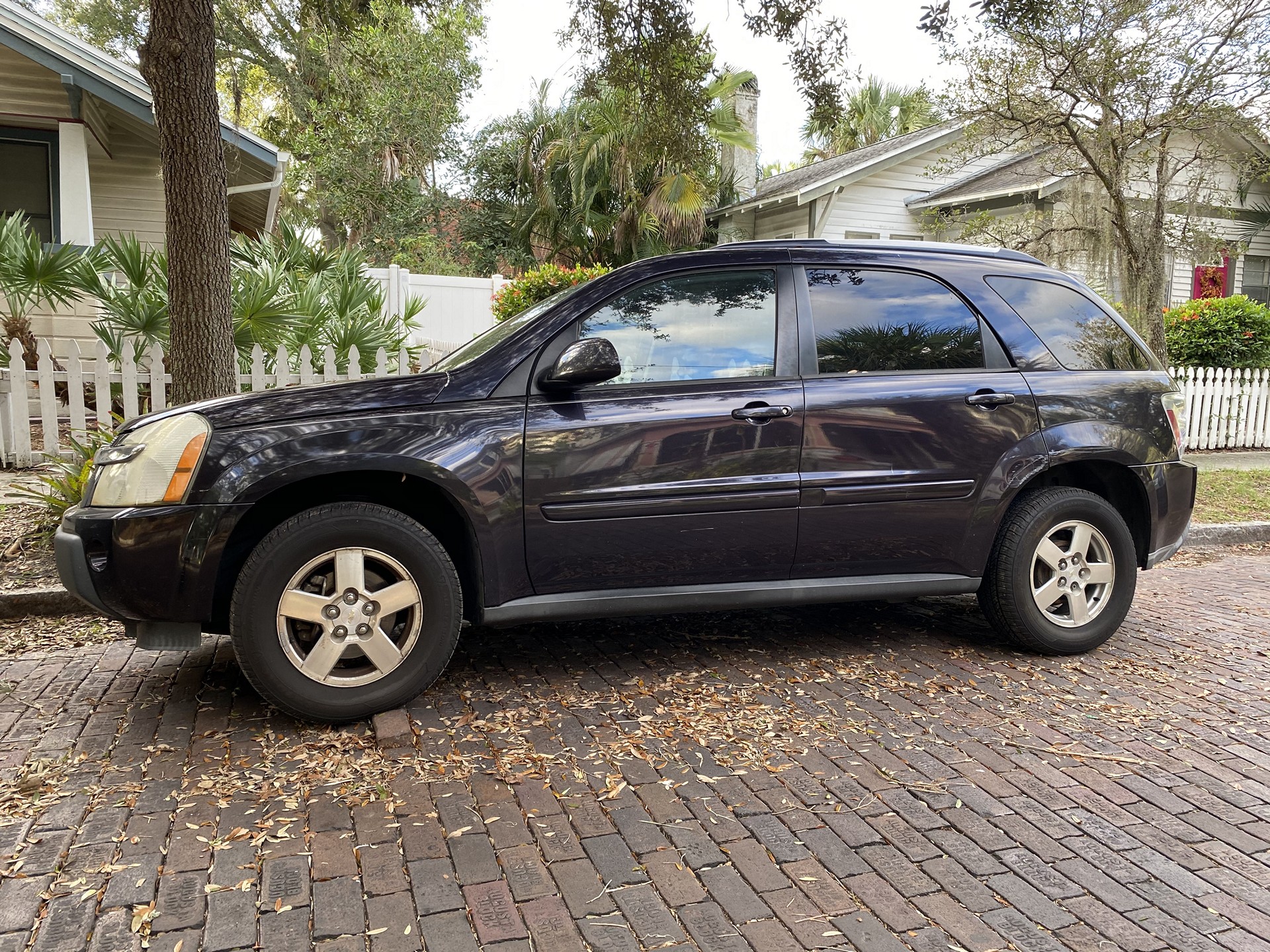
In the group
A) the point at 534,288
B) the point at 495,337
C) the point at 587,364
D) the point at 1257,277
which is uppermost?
the point at 1257,277

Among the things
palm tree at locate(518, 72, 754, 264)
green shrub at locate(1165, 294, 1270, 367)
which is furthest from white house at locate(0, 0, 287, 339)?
green shrub at locate(1165, 294, 1270, 367)

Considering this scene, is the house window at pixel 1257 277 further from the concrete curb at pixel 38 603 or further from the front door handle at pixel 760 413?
the concrete curb at pixel 38 603

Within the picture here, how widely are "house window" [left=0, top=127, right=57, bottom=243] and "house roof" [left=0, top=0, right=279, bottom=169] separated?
62.2 inches

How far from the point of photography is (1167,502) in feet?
15.7

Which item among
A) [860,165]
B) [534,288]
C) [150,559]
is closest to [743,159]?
[860,165]

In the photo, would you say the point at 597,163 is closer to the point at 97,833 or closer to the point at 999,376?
the point at 999,376

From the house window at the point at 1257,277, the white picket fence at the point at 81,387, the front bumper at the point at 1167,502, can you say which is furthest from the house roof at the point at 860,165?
the front bumper at the point at 1167,502

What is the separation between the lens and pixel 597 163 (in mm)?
23953

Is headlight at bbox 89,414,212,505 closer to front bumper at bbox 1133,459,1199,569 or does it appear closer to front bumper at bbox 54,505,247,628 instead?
front bumper at bbox 54,505,247,628

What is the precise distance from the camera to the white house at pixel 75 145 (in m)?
11.8

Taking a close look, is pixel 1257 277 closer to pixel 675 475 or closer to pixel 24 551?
pixel 675 475

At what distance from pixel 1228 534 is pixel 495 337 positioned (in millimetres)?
6729

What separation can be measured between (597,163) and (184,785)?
2252 centimetres

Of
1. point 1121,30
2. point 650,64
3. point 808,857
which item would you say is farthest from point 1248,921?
point 1121,30
